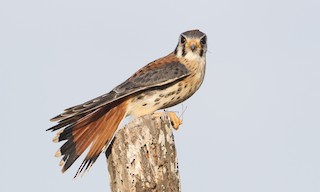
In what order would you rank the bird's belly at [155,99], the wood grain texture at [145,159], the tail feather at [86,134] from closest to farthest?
the wood grain texture at [145,159] < the tail feather at [86,134] < the bird's belly at [155,99]

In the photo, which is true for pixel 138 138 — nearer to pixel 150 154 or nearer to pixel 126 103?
pixel 150 154

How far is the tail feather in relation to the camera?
19.4ft

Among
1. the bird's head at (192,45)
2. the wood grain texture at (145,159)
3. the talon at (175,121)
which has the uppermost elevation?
the bird's head at (192,45)

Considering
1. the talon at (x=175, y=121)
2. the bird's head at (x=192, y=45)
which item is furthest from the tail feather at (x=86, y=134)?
the bird's head at (x=192, y=45)

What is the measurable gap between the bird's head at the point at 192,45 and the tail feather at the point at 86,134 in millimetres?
1199

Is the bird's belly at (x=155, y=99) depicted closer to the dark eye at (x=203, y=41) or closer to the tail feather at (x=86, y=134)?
the tail feather at (x=86, y=134)

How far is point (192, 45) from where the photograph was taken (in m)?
7.28

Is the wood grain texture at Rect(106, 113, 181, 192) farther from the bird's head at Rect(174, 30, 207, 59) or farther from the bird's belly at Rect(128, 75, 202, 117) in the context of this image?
the bird's head at Rect(174, 30, 207, 59)

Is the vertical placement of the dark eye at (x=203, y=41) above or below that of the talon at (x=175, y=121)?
above

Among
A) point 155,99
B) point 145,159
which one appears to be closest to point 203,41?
point 155,99

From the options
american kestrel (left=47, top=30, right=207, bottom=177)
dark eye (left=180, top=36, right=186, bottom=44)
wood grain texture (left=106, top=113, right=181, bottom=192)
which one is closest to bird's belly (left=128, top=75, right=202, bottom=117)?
american kestrel (left=47, top=30, right=207, bottom=177)

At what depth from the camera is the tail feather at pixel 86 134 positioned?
5.90m

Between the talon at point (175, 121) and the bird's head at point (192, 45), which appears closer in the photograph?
the talon at point (175, 121)

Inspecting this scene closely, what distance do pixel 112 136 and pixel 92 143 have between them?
337 mm
